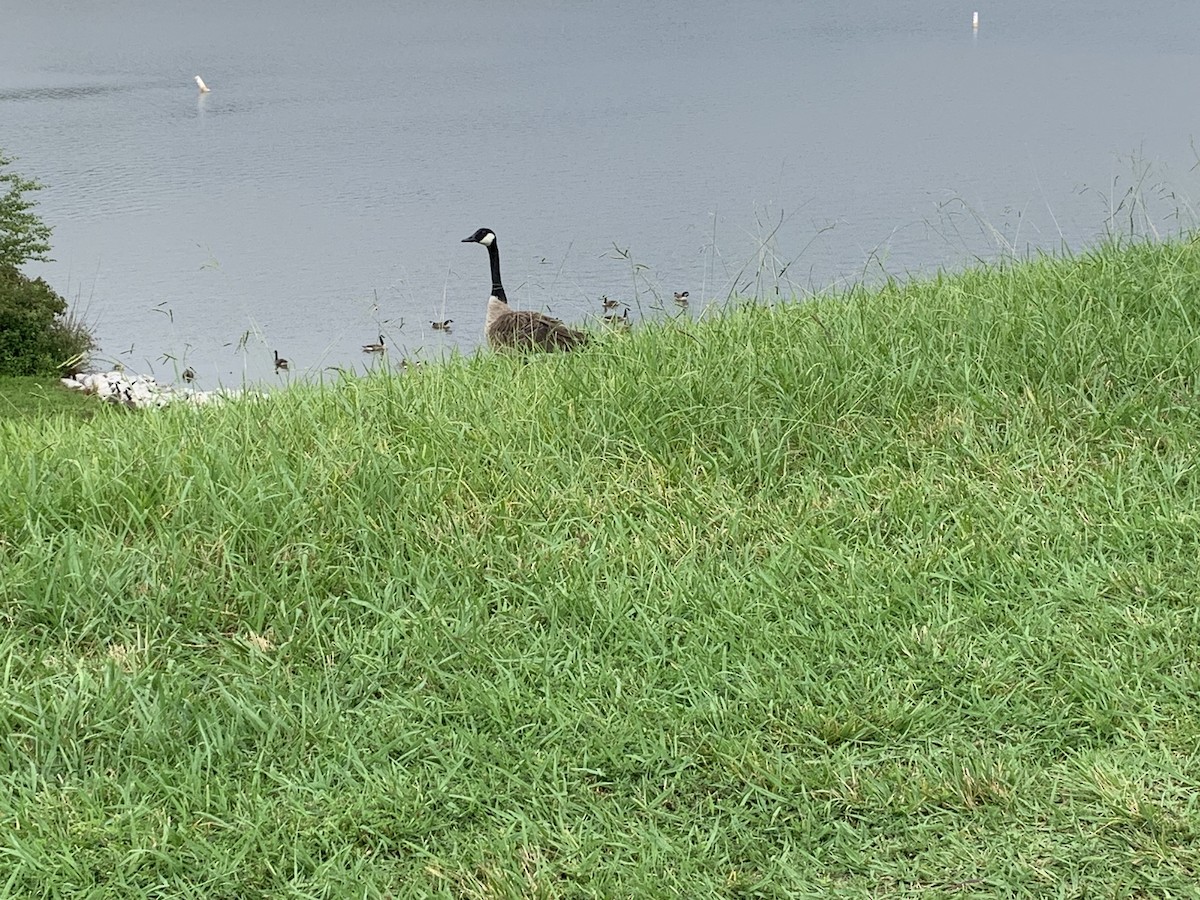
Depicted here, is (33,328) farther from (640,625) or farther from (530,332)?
(640,625)

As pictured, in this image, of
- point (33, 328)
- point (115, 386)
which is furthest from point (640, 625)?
point (33, 328)

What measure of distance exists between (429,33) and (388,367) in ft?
185

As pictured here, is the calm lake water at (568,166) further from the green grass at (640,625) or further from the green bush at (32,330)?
the green grass at (640,625)

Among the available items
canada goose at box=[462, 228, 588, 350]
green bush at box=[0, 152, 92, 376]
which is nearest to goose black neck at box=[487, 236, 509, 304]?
canada goose at box=[462, 228, 588, 350]

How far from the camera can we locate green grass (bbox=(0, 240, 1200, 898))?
259 centimetres

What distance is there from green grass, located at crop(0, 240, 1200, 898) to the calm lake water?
135 centimetres

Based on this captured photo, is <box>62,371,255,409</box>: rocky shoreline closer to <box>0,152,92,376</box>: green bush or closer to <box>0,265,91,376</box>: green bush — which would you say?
<box>0,152,92,376</box>: green bush

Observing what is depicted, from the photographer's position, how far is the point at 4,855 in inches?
104

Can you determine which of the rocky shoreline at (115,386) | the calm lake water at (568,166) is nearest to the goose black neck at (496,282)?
the calm lake water at (568,166)

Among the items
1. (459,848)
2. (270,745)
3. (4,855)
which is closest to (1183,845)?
(459,848)

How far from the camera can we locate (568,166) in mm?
24922

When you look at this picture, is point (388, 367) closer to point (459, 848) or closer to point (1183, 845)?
point (459, 848)

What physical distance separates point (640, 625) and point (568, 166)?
2256 cm

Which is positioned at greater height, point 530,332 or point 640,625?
point 530,332
